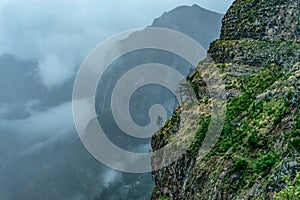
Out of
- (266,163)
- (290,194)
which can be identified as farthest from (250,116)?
(290,194)

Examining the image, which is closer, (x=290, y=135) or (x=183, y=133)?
(x=290, y=135)

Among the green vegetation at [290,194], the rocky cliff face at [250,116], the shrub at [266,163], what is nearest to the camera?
the green vegetation at [290,194]

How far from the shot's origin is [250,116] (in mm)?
50656

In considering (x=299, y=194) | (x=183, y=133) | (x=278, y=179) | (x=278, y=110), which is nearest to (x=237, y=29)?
(x=183, y=133)

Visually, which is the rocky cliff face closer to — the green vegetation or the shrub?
the shrub

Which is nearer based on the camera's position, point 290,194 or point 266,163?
point 290,194

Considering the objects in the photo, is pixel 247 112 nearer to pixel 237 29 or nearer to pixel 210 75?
pixel 210 75

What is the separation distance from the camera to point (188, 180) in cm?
5278

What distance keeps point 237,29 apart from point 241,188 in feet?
126

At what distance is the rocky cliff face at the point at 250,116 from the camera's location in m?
40.5

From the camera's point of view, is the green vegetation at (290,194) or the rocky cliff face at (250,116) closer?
the green vegetation at (290,194)

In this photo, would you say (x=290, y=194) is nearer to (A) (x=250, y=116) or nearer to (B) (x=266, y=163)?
(B) (x=266, y=163)

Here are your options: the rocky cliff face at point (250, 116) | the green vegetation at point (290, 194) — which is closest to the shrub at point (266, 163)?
the rocky cliff face at point (250, 116)

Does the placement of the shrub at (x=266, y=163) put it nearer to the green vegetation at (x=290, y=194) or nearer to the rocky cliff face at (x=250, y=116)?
the rocky cliff face at (x=250, y=116)
